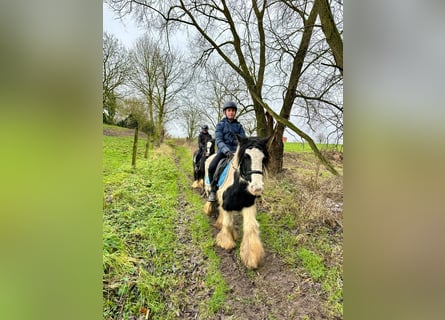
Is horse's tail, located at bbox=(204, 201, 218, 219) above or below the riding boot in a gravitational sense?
below

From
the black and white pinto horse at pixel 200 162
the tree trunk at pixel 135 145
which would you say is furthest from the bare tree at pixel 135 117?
the black and white pinto horse at pixel 200 162

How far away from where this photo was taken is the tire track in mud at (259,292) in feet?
4.62

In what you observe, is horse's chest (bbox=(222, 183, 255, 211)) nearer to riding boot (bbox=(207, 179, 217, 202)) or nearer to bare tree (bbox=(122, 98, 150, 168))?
riding boot (bbox=(207, 179, 217, 202))

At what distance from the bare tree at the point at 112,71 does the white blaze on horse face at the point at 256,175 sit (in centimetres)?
88

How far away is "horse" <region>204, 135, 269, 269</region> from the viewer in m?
1.40

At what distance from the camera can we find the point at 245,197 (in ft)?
4.86

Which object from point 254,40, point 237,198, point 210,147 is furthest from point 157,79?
point 237,198

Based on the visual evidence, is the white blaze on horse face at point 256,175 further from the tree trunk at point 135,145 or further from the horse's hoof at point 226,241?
the tree trunk at point 135,145

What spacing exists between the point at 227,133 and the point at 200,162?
0.85ft

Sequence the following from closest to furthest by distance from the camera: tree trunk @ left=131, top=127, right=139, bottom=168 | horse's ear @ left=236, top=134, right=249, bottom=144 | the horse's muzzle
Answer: the horse's muzzle < horse's ear @ left=236, top=134, right=249, bottom=144 < tree trunk @ left=131, top=127, right=139, bottom=168

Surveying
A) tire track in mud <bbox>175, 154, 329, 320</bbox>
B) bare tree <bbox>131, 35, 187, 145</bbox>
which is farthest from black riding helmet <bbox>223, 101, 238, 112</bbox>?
tire track in mud <bbox>175, 154, 329, 320</bbox>

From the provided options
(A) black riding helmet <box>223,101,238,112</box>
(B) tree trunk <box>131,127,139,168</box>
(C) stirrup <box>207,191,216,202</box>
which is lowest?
(C) stirrup <box>207,191,216,202</box>
